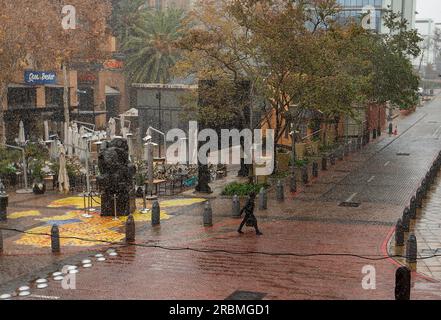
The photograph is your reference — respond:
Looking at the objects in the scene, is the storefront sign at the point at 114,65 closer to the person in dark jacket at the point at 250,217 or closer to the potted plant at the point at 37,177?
the potted plant at the point at 37,177

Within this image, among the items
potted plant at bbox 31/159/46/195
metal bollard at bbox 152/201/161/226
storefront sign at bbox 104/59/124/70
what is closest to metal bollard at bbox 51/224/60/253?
metal bollard at bbox 152/201/161/226

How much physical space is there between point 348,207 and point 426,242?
6.47 meters

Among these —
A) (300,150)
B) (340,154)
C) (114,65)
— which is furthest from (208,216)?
(114,65)

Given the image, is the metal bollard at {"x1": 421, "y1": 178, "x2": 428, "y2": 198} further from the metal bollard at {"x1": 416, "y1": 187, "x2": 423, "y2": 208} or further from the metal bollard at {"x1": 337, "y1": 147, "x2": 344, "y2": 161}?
the metal bollard at {"x1": 337, "y1": 147, "x2": 344, "y2": 161}

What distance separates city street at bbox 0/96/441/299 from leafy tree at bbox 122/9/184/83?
3589 centimetres

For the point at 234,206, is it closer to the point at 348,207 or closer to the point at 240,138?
the point at 348,207

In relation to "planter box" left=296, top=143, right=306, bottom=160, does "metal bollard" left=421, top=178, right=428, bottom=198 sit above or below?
below

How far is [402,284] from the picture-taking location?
14.0 m

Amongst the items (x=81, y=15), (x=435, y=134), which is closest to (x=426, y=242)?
(x=81, y=15)

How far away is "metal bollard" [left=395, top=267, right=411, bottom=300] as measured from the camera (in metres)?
13.9

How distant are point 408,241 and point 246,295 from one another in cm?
524

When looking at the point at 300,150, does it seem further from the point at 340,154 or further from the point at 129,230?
the point at 129,230

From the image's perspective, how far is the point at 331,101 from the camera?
3197cm

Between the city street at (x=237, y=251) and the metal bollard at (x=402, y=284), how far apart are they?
65cm
